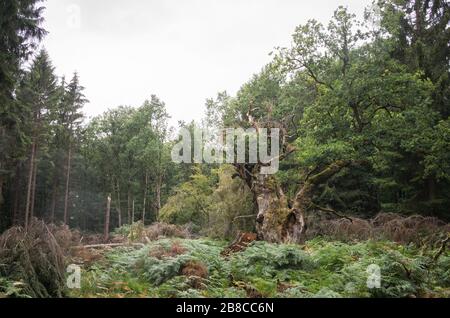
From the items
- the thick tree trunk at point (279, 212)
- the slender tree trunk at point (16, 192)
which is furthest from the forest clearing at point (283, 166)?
the slender tree trunk at point (16, 192)

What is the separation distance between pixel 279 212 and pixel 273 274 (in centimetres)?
477

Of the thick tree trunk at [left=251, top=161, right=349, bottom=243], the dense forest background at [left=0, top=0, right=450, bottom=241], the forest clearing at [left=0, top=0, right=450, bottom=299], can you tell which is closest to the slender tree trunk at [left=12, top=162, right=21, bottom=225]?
the forest clearing at [left=0, top=0, right=450, bottom=299]

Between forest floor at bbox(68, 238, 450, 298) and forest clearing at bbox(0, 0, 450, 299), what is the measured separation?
42 mm

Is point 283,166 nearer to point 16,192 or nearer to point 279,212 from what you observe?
point 279,212

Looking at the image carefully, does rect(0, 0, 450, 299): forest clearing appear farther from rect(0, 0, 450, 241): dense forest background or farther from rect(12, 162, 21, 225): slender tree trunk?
rect(12, 162, 21, 225): slender tree trunk

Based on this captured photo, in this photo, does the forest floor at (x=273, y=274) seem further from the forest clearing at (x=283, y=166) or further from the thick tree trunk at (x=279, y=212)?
the thick tree trunk at (x=279, y=212)

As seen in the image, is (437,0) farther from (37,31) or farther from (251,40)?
(37,31)

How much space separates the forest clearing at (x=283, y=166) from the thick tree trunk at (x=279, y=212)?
0.14 ft

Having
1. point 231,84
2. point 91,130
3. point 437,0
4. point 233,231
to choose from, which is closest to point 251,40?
point 437,0

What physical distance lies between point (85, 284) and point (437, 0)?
56.2ft

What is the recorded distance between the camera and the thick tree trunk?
12398 mm

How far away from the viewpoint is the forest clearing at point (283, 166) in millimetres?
6930
